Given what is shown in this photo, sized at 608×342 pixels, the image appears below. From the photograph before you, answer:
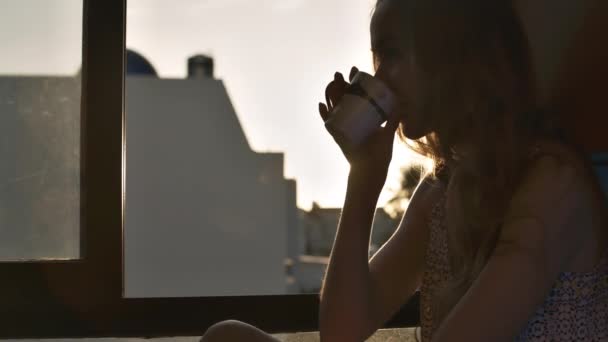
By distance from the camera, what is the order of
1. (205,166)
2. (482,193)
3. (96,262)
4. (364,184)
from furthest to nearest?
(205,166) < (96,262) < (364,184) < (482,193)

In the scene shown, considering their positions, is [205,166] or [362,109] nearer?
[362,109]

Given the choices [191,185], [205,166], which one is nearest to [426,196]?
[205,166]

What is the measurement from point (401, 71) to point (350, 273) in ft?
1.00

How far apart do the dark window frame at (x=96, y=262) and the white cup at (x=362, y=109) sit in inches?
21.5

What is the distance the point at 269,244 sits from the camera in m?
11.1

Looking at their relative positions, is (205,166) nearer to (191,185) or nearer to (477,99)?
(191,185)

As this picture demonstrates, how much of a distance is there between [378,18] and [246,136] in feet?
29.1

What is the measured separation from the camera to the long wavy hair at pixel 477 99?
3.04 feet

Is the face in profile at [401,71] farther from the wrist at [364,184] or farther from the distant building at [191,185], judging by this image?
the distant building at [191,185]

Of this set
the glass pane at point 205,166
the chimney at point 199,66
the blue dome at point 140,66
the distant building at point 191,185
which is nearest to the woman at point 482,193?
the glass pane at point 205,166

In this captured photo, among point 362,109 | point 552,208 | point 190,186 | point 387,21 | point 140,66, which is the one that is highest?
point 140,66

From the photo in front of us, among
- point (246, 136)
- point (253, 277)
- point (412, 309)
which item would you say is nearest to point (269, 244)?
point (253, 277)

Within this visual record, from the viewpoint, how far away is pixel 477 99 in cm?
95

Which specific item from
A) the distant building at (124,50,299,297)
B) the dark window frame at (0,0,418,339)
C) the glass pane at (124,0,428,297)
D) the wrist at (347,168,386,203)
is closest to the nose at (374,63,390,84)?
the wrist at (347,168,386,203)
